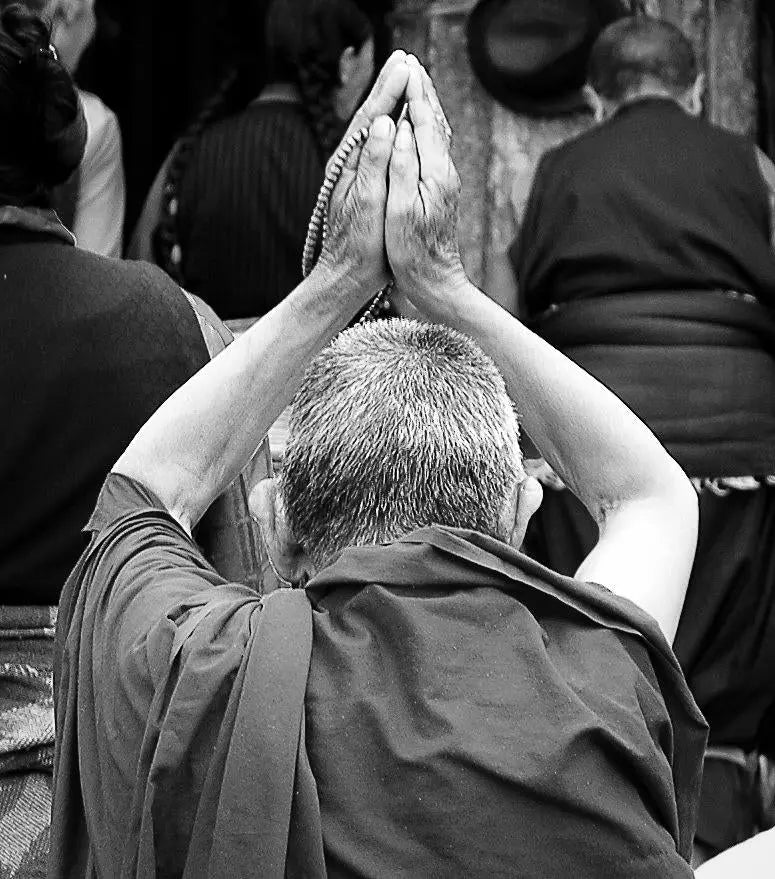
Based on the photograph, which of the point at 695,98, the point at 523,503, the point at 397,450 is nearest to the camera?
the point at 397,450

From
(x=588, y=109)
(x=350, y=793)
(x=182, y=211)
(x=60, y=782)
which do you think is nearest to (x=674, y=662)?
(x=350, y=793)

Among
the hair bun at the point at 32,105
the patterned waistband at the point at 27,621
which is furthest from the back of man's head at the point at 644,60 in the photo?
the patterned waistband at the point at 27,621

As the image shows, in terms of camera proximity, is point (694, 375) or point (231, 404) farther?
point (694, 375)

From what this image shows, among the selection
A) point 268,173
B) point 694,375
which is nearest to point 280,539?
point 694,375

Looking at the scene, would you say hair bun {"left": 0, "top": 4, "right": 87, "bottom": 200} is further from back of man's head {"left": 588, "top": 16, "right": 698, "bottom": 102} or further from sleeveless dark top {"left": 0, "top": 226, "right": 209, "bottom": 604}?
back of man's head {"left": 588, "top": 16, "right": 698, "bottom": 102}

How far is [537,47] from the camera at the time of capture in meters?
3.69

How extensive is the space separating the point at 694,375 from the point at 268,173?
1002 mm

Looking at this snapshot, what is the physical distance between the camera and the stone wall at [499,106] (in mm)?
3672

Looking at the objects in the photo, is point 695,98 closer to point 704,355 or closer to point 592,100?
point 592,100

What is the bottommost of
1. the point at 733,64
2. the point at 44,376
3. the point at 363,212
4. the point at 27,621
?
the point at 27,621

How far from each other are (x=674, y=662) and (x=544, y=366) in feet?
1.30

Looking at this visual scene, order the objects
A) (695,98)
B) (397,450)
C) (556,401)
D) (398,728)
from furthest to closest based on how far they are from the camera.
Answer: (695,98) < (556,401) < (397,450) < (398,728)

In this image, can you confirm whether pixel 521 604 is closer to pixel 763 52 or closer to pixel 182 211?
pixel 182 211

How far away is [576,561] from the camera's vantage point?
312 cm
